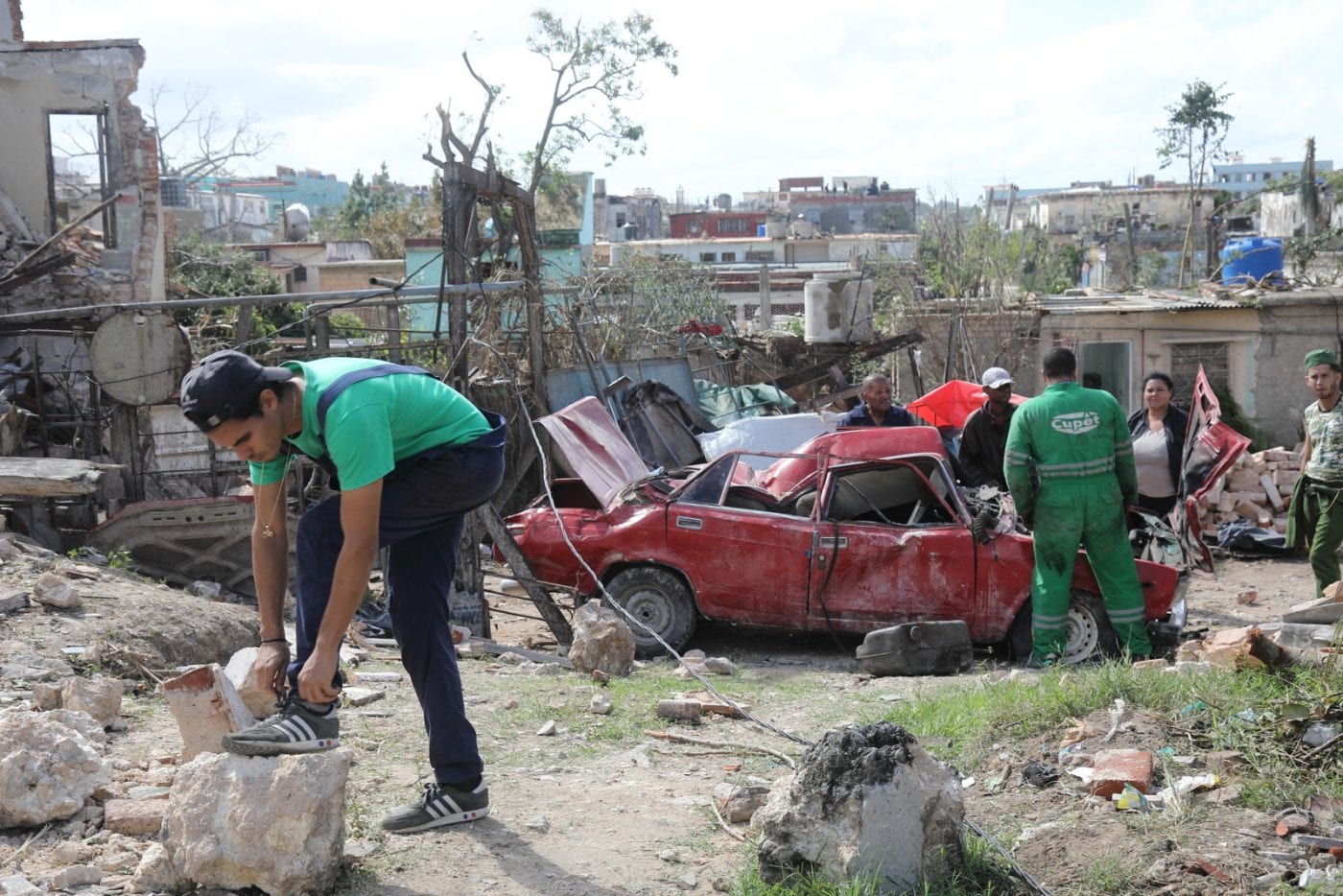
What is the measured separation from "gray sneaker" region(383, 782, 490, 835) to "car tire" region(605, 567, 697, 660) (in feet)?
15.6

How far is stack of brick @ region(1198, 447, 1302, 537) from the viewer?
43.0 feet

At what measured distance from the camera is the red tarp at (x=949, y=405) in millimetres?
A: 12883

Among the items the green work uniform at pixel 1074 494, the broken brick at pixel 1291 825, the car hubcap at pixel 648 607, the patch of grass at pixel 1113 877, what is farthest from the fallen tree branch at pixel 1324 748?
the car hubcap at pixel 648 607

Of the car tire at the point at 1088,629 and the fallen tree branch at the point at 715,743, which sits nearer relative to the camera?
the fallen tree branch at the point at 715,743

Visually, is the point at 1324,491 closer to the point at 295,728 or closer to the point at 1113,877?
the point at 1113,877

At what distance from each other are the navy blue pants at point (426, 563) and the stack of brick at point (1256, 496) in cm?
1098

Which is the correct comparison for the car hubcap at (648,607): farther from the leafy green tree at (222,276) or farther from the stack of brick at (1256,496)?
the leafy green tree at (222,276)

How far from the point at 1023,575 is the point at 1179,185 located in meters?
63.3

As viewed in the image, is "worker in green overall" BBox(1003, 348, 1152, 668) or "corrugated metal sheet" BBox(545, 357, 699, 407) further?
"corrugated metal sheet" BBox(545, 357, 699, 407)

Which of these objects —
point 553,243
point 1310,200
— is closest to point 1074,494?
point 553,243

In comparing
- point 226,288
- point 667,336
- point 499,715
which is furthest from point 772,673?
point 226,288

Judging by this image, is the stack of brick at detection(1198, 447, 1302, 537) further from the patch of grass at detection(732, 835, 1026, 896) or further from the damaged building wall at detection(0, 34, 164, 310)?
the damaged building wall at detection(0, 34, 164, 310)

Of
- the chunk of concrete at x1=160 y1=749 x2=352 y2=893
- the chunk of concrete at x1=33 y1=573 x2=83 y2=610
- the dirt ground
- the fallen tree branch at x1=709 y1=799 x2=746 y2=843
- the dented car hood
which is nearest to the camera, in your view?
the chunk of concrete at x1=160 y1=749 x2=352 y2=893

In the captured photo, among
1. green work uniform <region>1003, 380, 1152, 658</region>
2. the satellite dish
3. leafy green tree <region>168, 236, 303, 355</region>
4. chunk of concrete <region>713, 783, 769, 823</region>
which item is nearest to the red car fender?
green work uniform <region>1003, 380, 1152, 658</region>
